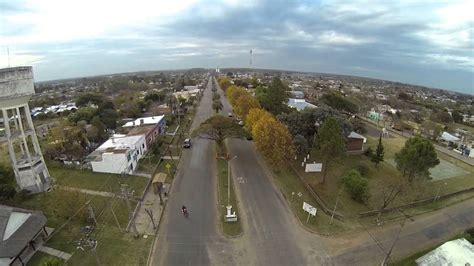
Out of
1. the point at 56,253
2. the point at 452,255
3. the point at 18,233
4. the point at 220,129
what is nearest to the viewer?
the point at 452,255

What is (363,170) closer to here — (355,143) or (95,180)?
(355,143)

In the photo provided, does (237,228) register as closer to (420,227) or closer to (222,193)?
(222,193)

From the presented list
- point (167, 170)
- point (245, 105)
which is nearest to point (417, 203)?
point (167, 170)

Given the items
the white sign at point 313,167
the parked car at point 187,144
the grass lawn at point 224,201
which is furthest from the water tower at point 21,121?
the white sign at point 313,167

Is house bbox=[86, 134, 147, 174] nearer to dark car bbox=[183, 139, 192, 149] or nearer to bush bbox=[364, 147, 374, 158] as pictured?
dark car bbox=[183, 139, 192, 149]

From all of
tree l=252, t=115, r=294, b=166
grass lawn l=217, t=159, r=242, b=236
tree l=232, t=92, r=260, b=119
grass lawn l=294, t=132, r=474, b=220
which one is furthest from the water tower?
tree l=232, t=92, r=260, b=119

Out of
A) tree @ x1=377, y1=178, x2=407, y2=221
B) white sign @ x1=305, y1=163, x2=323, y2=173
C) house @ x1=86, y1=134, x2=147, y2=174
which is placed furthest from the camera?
white sign @ x1=305, y1=163, x2=323, y2=173
